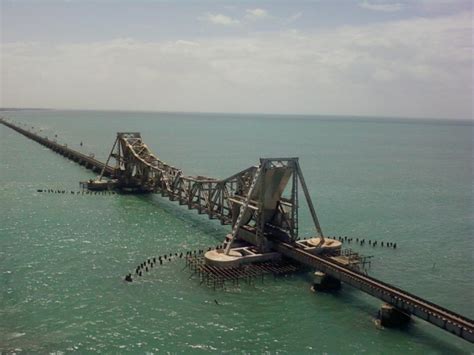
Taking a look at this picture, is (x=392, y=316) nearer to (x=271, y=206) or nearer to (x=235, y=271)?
(x=235, y=271)

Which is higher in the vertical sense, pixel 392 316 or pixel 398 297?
pixel 398 297

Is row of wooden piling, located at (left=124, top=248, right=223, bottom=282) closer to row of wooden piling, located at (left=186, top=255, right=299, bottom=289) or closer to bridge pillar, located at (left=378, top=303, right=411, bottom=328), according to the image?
row of wooden piling, located at (left=186, top=255, right=299, bottom=289)

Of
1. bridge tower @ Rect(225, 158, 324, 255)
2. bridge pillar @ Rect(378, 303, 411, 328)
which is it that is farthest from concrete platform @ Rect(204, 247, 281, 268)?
bridge pillar @ Rect(378, 303, 411, 328)

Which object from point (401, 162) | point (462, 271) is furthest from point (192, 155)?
point (462, 271)

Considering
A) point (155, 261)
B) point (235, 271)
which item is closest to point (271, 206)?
point (235, 271)

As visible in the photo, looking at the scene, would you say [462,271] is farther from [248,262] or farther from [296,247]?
[248,262]

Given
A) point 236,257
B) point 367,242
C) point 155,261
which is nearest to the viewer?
point 236,257

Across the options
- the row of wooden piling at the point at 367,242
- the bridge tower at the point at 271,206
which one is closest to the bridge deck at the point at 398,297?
the bridge tower at the point at 271,206
